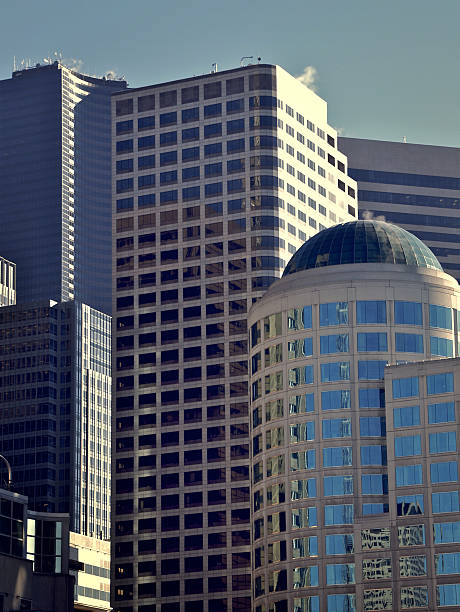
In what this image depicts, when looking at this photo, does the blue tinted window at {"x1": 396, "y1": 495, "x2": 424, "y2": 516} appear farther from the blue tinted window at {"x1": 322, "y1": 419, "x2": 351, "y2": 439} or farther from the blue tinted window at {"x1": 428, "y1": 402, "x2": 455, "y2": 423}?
the blue tinted window at {"x1": 322, "y1": 419, "x2": 351, "y2": 439}

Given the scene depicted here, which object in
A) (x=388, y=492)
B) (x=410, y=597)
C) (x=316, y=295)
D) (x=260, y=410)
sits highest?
(x=316, y=295)

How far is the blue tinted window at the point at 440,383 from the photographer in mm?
167000

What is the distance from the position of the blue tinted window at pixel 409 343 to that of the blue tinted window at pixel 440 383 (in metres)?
11.5

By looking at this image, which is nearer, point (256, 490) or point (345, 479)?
point (345, 479)

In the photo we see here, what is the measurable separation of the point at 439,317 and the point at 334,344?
45.0ft

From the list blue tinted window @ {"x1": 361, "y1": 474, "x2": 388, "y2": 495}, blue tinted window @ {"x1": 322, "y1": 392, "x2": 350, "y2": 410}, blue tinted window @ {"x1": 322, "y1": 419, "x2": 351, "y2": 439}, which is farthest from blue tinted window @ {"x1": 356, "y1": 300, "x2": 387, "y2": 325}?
blue tinted window @ {"x1": 361, "y1": 474, "x2": 388, "y2": 495}

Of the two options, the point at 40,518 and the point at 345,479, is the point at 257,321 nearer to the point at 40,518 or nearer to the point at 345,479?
the point at 345,479

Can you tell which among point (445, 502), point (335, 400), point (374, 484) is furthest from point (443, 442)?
point (335, 400)

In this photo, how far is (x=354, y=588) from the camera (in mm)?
169500

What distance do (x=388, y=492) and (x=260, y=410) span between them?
23174mm

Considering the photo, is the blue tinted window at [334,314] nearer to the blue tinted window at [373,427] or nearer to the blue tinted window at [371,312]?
the blue tinted window at [371,312]

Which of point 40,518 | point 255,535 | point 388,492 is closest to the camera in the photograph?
point 40,518

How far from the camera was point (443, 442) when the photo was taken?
165750 mm

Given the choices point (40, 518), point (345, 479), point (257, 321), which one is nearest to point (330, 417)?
point (345, 479)
